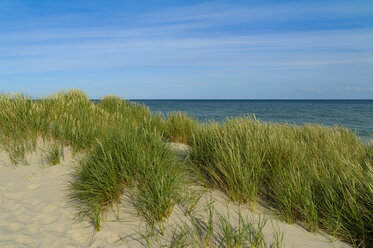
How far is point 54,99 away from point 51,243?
5932 mm

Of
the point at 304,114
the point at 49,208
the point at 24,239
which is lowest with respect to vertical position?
the point at 304,114

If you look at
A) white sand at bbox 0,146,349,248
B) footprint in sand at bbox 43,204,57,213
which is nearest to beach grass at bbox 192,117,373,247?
white sand at bbox 0,146,349,248

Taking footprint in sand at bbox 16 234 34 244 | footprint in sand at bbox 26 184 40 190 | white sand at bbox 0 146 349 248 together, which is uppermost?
footprint in sand at bbox 26 184 40 190

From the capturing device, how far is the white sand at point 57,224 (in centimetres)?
299

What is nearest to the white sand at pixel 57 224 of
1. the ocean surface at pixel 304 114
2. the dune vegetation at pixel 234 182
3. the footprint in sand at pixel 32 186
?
the footprint in sand at pixel 32 186

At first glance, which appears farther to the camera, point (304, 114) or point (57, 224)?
point (304, 114)

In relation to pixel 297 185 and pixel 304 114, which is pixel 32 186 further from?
pixel 304 114

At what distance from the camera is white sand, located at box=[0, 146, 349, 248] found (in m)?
2.99

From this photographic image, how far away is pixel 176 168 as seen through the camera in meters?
3.79

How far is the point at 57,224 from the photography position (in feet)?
11.1

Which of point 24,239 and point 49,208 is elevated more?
point 49,208

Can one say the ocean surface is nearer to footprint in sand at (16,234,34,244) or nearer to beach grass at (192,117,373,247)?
beach grass at (192,117,373,247)

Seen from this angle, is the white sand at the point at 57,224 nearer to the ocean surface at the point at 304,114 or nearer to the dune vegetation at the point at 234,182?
the dune vegetation at the point at 234,182

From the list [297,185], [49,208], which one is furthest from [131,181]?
[297,185]
